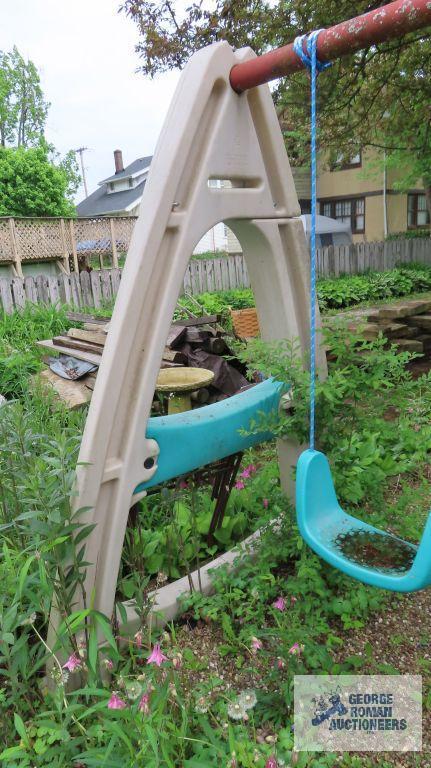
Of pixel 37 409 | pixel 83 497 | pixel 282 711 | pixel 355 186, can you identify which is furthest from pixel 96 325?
pixel 355 186

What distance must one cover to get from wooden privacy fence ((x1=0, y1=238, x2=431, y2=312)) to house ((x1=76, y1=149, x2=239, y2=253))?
14102 mm

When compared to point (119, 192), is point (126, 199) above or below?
below

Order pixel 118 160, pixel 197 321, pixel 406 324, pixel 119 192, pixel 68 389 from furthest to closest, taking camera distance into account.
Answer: pixel 118 160, pixel 119 192, pixel 406 324, pixel 197 321, pixel 68 389

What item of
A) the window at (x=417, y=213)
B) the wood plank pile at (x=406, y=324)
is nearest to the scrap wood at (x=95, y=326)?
the wood plank pile at (x=406, y=324)

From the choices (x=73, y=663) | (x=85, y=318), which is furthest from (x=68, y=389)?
(x=73, y=663)

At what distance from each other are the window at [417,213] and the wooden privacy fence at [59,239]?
12289mm

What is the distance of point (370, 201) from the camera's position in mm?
22281

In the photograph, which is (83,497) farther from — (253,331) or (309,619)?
(253,331)

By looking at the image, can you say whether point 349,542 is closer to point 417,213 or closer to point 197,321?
point 197,321

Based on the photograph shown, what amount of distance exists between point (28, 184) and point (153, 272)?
1107 inches

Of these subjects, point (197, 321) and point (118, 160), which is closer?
point (197, 321)

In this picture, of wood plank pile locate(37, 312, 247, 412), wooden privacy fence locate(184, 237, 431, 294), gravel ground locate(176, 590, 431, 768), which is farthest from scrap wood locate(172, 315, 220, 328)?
gravel ground locate(176, 590, 431, 768)

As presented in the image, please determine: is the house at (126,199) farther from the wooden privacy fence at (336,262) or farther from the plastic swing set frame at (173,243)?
the plastic swing set frame at (173,243)

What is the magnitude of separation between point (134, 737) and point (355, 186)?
2416 cm
